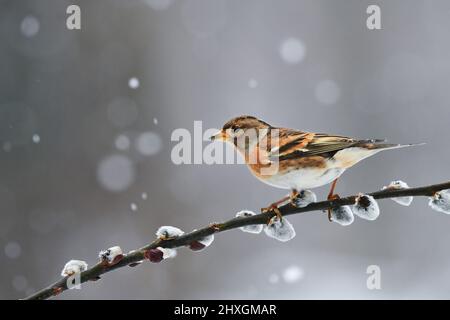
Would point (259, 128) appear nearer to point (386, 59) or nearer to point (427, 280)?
point (427, 280)

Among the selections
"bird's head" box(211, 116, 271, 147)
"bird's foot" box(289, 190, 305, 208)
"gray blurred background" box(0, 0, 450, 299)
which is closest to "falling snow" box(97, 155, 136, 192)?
"gray blurred background" box(0, 0, 450, 299)

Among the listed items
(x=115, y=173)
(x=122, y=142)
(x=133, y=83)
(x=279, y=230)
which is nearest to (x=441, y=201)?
(x=279, y=230)

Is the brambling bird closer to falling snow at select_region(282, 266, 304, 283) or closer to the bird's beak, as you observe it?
the bird's beak

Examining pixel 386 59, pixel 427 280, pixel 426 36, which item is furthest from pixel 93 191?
pixel 426 36

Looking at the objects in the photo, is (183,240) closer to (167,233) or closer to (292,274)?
(167,233)

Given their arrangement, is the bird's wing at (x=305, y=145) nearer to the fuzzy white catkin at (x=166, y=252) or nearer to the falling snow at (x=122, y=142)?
the fuzzy white catkin at (x=166, y=252)
